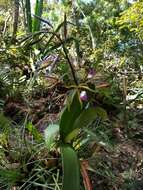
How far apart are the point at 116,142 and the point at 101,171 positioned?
16.2 inches

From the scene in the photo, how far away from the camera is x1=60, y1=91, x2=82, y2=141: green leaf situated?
190 cm

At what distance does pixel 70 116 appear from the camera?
6.31 feet

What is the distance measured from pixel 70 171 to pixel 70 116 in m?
0.33

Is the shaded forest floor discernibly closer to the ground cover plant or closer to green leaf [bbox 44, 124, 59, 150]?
the ground cover plant

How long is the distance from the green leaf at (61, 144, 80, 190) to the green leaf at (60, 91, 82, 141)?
175 mm

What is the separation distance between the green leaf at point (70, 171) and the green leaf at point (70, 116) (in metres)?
0.18

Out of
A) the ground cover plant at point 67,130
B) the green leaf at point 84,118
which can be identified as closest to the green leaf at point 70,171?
the ground cover plant at point 67,130

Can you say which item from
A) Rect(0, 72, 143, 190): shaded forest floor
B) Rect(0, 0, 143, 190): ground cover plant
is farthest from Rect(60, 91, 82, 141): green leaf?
Rect(0, 72, 143, 190): shaded forest floor

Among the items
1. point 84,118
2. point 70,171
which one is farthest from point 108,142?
point 70,171

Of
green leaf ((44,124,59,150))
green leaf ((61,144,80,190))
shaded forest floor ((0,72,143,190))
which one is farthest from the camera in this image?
shaded forest floor ((0,72,143,190))

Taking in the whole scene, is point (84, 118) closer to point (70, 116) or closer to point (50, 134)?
point (70, 116)

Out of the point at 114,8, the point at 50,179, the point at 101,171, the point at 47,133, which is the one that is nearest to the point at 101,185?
the point at 101,171

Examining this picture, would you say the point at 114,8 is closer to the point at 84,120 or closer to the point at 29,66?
the point at 29,66

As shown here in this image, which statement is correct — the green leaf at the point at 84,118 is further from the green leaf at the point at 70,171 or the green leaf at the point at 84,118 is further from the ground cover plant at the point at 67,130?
the green leaf at the point at 70,171
